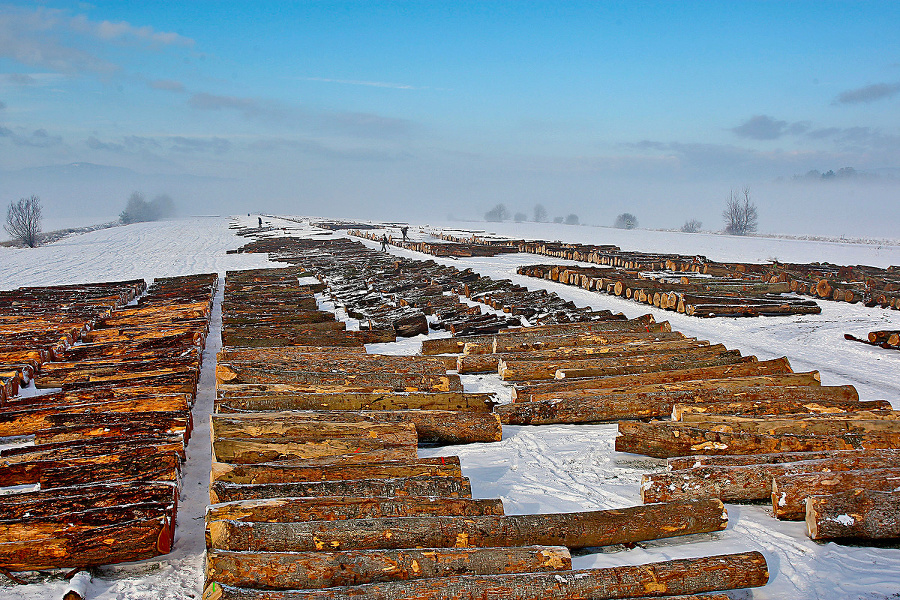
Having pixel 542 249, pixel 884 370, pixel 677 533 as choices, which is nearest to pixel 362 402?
pixel 677 533

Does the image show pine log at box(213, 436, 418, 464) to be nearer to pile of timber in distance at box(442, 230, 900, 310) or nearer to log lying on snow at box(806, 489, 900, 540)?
log lying on snow at box(806, 489, 900, 540)

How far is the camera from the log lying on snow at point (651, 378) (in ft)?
25.9

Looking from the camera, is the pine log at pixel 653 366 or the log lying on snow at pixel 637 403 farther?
the pine log at pixel 653 366

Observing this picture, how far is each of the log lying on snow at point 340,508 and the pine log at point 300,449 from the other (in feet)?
3.61

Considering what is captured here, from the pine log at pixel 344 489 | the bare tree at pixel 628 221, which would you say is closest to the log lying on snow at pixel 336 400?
the pine log at pixel 344 489

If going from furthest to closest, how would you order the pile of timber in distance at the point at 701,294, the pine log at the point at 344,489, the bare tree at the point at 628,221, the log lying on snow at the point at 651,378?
1. the bare tree at the point at 628,221
2. the pile of timber in distance at the point at 701,294
3. the log lying on snow at the point at 651,378
4. the pine log at the point at 344,489

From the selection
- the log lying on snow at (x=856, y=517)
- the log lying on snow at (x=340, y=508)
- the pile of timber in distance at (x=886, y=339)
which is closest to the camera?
the log lying on snow at (x=340, y=508)

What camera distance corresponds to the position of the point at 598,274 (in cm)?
1955

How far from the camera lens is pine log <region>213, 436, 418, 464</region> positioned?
539 cm

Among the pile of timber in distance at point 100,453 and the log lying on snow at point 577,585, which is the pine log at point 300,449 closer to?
the pile of timber in distance at point 100,453

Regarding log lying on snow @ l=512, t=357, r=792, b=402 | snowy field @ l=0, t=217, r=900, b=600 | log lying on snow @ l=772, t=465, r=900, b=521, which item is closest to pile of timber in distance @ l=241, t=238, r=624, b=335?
snowy field @ l=0, t=217, r=900, b=600

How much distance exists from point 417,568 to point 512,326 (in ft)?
33.8

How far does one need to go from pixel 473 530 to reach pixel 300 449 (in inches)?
90.7

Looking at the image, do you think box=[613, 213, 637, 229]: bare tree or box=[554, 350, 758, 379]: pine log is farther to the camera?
box=[613, 213, 637, 229]: bare tree
